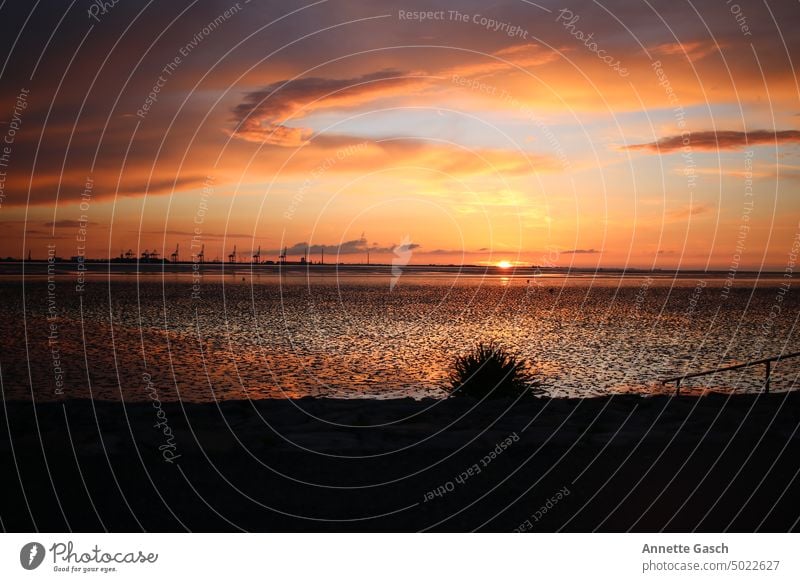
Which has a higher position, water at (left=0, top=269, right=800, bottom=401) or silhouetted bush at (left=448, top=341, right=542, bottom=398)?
silhouetted bush at (left=448, top=341, right=542, bottom=398)

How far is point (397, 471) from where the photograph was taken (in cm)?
863

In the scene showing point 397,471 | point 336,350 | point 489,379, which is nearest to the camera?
point 397,471

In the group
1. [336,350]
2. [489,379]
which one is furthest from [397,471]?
[336,350]

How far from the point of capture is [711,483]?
8375mm

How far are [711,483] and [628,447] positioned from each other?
1.22 metres

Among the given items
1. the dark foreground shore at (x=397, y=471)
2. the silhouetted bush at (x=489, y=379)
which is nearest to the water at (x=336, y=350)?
the silhouetted bush at (x=489, y=379)

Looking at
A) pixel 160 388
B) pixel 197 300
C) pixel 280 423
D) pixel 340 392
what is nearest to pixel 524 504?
pixel 280 423

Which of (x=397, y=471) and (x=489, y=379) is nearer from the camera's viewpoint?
(x=397, y=471)

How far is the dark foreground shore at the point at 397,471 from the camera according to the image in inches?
297

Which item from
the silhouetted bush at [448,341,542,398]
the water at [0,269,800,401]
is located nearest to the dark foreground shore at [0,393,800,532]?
the silhouetted bush at [448,341,542,398]

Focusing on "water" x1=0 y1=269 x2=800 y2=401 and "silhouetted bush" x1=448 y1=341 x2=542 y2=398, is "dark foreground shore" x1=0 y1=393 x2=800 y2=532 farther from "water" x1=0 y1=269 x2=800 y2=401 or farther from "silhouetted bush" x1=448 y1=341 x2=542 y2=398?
"water" x1=0 y1=269 x2=800 y2=401

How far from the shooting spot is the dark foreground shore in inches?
297

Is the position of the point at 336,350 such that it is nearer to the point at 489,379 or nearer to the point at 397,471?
the point at 489,379
